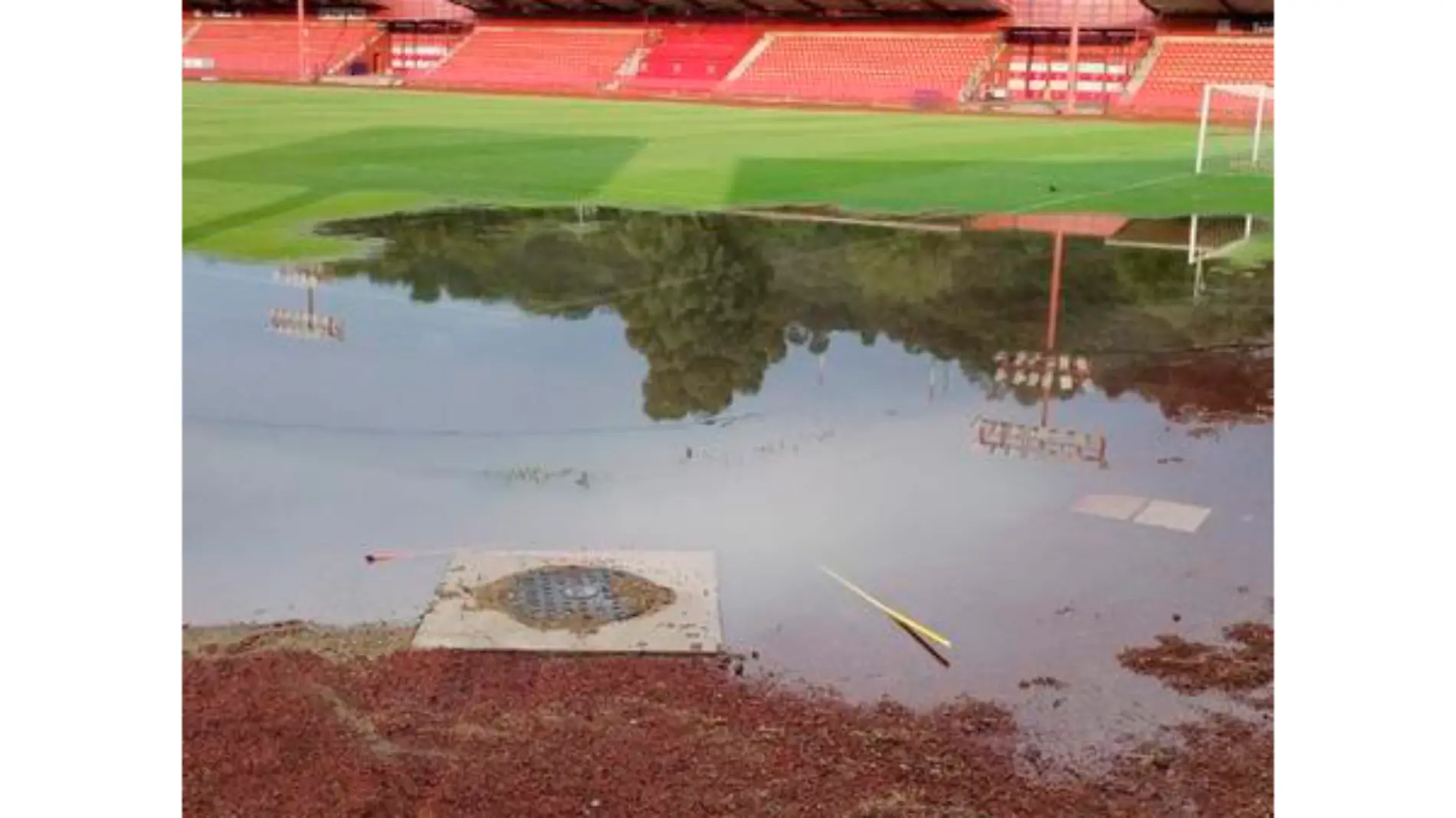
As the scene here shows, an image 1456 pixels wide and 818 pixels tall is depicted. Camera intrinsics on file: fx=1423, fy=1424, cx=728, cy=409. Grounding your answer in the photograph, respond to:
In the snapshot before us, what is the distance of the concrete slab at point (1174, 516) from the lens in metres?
6.79

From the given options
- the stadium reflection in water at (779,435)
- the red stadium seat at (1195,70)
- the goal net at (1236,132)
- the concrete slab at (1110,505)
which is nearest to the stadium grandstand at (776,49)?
the red stadium seat at (1195,70)

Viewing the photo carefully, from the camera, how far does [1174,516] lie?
22.7 ft

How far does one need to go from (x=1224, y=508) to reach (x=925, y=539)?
168 cm

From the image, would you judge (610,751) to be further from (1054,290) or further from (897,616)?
(1054,290)

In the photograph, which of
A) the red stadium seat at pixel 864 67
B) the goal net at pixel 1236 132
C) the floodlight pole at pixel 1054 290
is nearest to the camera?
the floodlight pole at pixel 1054 290

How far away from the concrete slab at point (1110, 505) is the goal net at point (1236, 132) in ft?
49.3

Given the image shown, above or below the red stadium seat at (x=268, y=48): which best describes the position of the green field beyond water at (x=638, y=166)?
below

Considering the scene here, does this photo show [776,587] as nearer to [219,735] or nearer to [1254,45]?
[219,735]

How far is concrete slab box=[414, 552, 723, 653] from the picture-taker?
202 inches

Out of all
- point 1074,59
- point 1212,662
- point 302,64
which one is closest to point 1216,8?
point 1074,59

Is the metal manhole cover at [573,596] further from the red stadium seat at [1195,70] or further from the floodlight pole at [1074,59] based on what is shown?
the red stadium seat at [1195,70]

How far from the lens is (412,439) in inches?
308

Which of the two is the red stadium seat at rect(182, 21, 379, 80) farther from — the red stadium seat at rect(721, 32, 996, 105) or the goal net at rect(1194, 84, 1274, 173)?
the goal net at rect(1194, 84, 1274, 173)

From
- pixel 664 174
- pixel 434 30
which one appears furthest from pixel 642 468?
pixel 434 30
